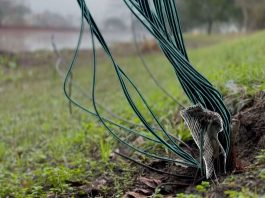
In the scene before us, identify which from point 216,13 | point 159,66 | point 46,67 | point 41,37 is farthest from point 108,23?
point 216,13

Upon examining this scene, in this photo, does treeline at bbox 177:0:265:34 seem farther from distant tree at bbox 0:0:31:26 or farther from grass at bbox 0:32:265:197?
grass at bbox 0:32:265:197

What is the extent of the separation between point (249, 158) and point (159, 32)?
79 centimetres

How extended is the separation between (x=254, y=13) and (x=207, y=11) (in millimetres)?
4628

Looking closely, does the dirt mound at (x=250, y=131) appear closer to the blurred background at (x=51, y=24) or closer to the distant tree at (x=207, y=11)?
the blurred background at (x=51, y=24)

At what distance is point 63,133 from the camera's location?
4910 millimetres

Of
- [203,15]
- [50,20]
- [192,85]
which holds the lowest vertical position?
[192,85]

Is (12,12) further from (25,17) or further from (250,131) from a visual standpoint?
(250,131)

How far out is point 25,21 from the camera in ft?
50.3

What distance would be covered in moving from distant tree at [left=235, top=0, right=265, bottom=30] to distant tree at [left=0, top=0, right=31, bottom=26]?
29.9 ft

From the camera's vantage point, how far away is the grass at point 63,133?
2941mm

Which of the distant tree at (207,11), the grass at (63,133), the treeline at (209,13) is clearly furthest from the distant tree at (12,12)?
the distant tree at (207,11)

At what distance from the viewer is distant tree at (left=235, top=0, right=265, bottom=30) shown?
19.4 meters

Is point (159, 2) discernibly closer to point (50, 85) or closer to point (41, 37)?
point (50, 85)

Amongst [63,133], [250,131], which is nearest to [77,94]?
[63,133]
